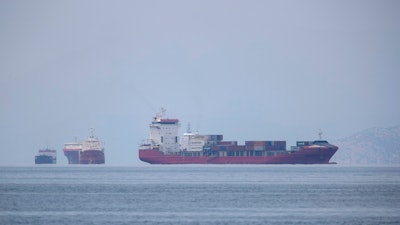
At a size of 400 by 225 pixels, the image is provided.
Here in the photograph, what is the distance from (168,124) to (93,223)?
401 feet

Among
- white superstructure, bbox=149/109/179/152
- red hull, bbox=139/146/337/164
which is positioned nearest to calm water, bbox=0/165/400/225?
red hull, bbox=139/146/337/164

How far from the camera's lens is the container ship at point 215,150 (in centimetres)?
15300

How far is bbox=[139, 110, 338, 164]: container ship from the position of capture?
153 metres

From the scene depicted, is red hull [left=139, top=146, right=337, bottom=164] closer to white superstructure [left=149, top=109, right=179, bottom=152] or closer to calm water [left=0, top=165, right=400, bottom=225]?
white superstructure [left=149, top=109, right=179, bottom=152]

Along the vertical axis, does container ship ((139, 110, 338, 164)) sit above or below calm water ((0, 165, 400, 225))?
above

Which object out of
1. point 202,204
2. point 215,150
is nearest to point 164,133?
point 215,150

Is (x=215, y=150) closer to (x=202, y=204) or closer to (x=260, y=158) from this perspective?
(x=260, y=158)

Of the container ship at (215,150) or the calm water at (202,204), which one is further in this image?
the container ship at (215,150)

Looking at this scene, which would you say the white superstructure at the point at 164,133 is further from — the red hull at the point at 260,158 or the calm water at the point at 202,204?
the calm water at the point at 202,204

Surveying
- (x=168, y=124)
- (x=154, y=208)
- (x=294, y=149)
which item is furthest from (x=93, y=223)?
(x=168, y=124)

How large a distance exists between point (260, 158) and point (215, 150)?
8376mm

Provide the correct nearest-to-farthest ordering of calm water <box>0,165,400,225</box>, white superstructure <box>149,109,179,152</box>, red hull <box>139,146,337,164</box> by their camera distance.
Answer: calm water <box>0,165,400,225</box> < red hull <box>139,146,337,164</box> < white superstructure <box>149,109,179,152</box>

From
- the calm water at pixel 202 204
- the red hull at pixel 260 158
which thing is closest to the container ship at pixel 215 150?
the red hull at pixel 260 158

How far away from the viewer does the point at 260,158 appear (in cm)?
15588
